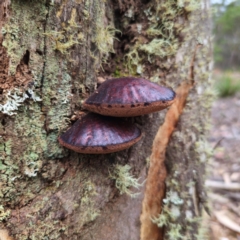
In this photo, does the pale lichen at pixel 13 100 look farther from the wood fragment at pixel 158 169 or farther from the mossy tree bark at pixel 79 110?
the wood fragment at pixel 158 169

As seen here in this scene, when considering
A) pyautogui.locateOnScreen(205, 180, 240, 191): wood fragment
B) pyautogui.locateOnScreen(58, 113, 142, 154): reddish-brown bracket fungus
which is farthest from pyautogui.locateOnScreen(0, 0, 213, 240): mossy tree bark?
pyautogui.locateOnScreen(205, 180, 240, 191): wood fragment

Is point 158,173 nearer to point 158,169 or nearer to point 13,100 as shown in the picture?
point 158,169

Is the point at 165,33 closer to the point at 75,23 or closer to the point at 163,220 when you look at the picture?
the point at 75,23

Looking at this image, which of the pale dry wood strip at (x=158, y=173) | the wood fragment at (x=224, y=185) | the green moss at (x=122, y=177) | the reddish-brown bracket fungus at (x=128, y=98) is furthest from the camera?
the wood fragment at (x=224, y=185)

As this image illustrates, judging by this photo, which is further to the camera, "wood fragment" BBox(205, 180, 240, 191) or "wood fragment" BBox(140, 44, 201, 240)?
"wood fragment" BBox(205, 180, 240, 191)

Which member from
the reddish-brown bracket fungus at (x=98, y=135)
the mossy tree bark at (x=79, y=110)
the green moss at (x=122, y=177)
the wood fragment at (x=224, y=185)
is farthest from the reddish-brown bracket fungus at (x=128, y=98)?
A: the wood fragment at (x=224, y=185)

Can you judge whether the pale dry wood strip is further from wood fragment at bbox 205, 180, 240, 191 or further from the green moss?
wood fragment at bbox 205, 180, 240, 191
